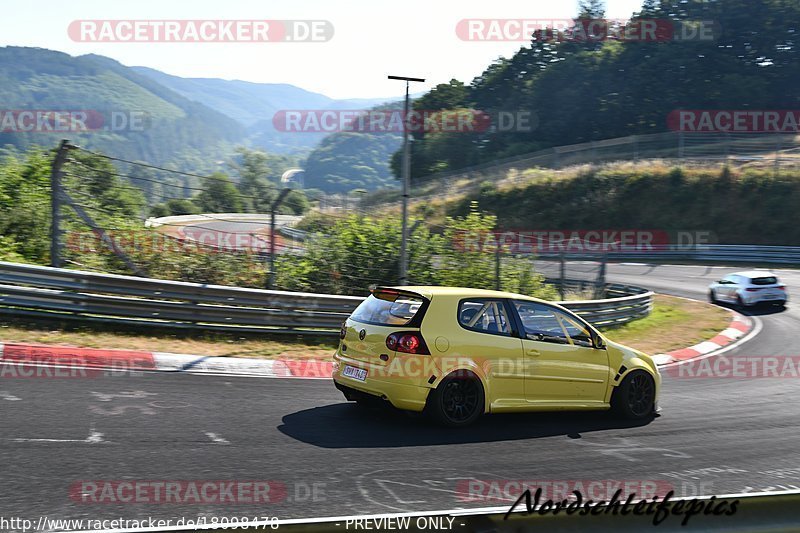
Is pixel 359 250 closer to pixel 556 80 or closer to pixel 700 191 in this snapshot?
pixel 700 191

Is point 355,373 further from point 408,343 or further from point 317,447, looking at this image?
point 317,447

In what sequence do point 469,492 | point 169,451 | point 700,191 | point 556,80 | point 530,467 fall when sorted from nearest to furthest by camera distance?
1. point 469,492
2. point 169,451
3. point 530,467
4. point 700,191
5. point 556,80

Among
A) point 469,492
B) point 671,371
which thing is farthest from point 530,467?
point 671,371

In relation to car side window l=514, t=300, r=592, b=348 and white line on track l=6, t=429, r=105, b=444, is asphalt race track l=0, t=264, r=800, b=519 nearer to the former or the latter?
white line on track l=6, t=429, r=105, b=444

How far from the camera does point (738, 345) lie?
1641 centimetres

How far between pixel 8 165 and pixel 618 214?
40.9 metres

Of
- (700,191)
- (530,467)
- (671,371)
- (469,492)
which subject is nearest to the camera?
(469,492)

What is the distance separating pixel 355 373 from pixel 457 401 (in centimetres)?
109

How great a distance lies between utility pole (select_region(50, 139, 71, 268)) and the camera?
11.4 metres

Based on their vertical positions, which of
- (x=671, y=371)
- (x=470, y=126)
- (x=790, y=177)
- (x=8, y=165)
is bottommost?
(x=671, y=371)

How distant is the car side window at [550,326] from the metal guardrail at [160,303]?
192 inches

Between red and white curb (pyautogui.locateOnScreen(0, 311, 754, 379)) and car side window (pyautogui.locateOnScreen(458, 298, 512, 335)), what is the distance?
124 inches

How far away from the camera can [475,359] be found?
779 cm

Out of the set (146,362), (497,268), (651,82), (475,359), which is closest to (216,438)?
(475,359)
